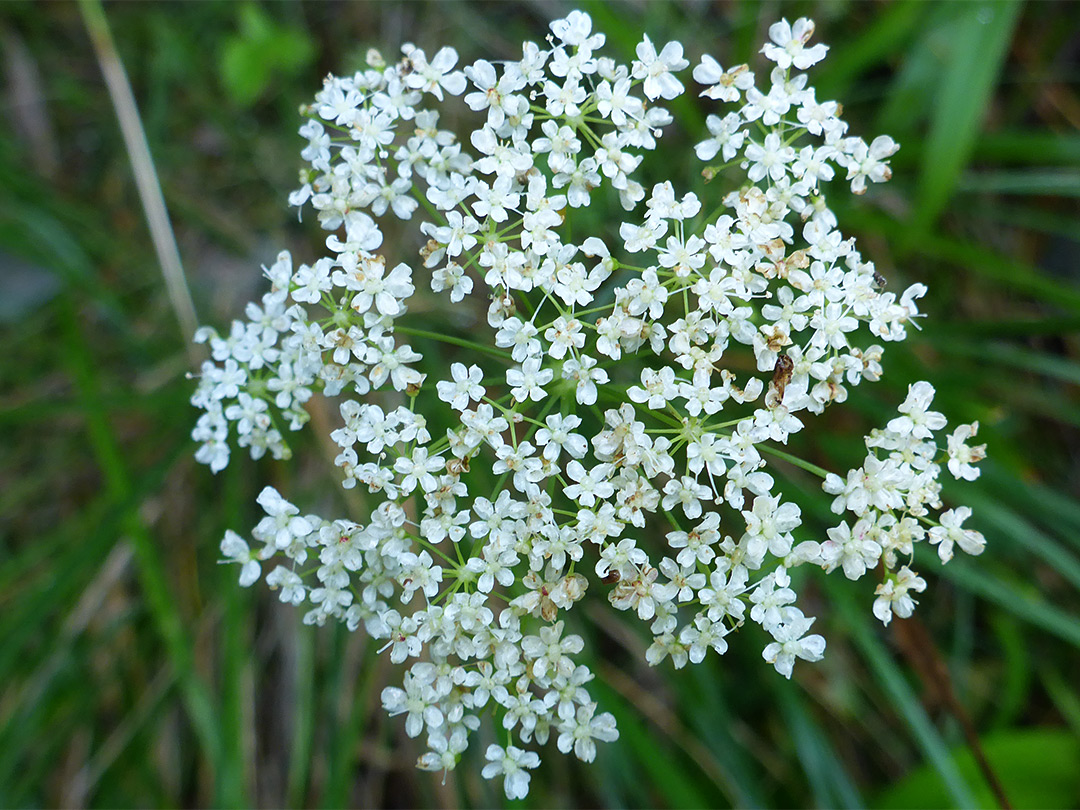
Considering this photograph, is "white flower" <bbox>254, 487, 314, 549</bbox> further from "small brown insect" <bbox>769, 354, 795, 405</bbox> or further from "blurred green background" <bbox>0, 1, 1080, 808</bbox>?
"small brown insect" <bbox>769, 354, 795, 405</bbox>

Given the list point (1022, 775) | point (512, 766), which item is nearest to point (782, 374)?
point (512, 766)

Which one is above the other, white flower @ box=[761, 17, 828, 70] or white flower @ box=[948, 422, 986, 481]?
white flower @ box=[761, 17, 828, 70]

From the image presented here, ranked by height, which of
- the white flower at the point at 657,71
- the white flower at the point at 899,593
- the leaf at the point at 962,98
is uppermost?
the leaf at the point at 962,98

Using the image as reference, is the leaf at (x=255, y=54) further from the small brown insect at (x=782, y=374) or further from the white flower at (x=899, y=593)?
the white flower at (x=899, y=593)

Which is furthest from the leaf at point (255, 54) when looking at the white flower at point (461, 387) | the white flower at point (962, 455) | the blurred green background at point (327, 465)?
the white flower at point (962, 455)

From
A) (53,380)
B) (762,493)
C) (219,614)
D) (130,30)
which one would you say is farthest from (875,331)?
(130,30)

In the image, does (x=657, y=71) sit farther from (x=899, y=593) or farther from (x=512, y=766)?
(x=512, y=766)

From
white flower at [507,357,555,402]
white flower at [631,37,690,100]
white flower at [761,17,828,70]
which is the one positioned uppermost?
white flower at [631,37,690,100]

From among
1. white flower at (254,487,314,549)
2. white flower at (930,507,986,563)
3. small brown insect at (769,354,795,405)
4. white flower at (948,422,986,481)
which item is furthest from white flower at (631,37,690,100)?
A: white flower at (254,487,314,549)

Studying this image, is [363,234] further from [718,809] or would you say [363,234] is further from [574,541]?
[718,809]
